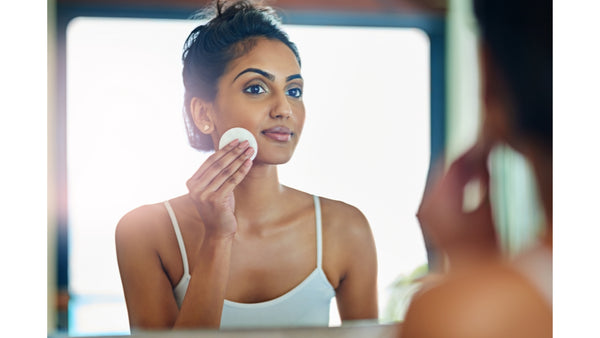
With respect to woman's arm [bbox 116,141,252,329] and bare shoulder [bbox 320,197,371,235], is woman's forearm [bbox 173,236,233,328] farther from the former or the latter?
bare shoulder [bbox 320,197,371,235]

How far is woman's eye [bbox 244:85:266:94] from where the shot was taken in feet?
4.71

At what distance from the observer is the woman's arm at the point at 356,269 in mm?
1510

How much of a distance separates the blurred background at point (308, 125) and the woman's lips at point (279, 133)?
0.05 metres

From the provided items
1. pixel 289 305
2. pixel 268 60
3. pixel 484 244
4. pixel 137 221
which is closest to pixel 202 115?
pixel 268 60

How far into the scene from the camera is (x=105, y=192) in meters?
1.45

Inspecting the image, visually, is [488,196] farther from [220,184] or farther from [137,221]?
[137,221]

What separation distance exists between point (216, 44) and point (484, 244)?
973mm

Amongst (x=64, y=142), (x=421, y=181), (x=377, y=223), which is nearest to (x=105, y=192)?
(x=64, y=142)

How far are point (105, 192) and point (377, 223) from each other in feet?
2.50

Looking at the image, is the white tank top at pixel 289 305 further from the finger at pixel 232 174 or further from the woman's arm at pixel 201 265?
the finger at pixel 232 174

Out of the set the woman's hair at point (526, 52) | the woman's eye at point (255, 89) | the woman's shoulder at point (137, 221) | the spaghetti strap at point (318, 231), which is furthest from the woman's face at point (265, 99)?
the woman's hair at point (526, 52)

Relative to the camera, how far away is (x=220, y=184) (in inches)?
56.7

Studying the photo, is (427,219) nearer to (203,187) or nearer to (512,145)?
(512,145)

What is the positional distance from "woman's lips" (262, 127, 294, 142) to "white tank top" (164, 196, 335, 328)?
0.62 feet
